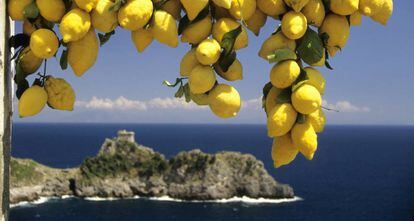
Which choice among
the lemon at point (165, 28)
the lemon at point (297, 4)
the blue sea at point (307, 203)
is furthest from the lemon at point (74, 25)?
the blue sea at point (307, 203)

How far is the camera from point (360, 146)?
7382 inches

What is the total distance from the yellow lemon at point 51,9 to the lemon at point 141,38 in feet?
0.79

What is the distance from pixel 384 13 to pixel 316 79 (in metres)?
0.38

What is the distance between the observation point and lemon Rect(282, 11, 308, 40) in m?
1.53

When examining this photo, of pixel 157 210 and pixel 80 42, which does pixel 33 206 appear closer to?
pixel 157 210

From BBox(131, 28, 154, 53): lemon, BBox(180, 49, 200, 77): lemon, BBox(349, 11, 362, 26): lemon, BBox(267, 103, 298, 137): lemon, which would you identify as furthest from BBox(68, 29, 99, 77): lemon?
BBox(349, 11, 362, 26): lemon

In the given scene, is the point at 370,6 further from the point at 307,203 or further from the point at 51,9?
the point at 307,203

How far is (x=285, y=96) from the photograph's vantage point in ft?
5.16

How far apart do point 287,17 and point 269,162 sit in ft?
426

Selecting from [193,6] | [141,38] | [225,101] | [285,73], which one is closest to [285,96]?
[285,73]

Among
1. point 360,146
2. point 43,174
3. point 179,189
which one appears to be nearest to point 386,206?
point 179,189

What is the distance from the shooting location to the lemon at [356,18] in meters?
1.74

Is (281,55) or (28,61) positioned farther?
(28,61)

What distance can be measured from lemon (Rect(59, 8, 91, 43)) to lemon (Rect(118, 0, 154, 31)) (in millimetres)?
124
